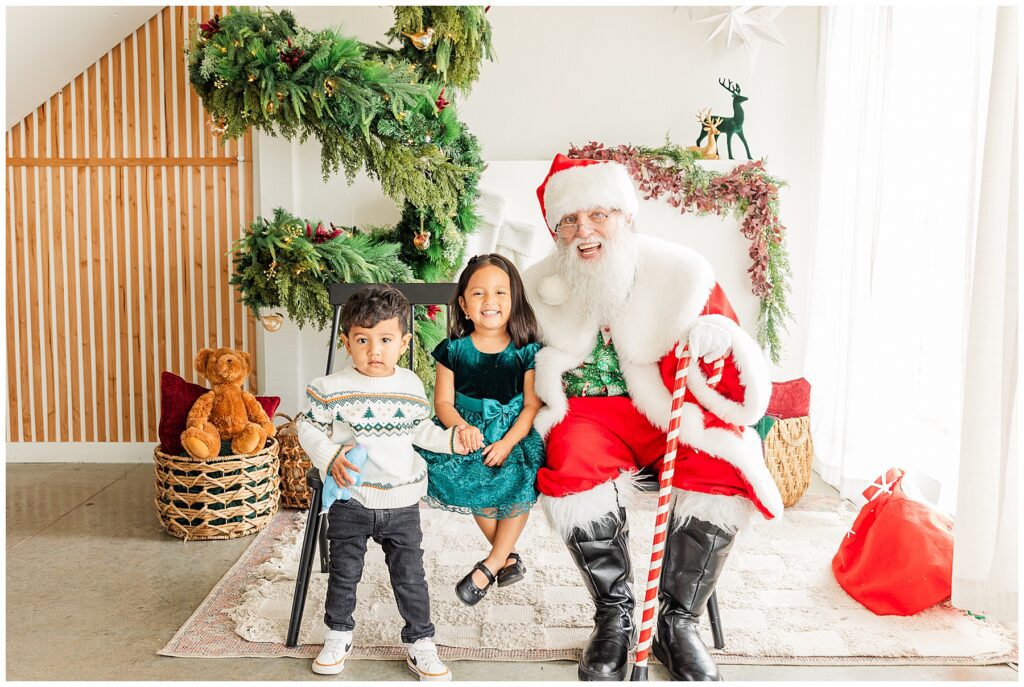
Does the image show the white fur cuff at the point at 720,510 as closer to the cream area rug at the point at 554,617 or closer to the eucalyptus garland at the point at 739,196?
the cream area rug at the point at 554,617

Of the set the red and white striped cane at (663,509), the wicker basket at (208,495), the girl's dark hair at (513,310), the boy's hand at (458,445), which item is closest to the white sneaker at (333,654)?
the boy's hand at (458,445)

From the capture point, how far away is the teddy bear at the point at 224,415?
304 centimetres

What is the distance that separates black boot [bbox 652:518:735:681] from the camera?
2.04m

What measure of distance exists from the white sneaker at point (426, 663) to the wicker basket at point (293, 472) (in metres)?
1.52

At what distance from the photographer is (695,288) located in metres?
2.16

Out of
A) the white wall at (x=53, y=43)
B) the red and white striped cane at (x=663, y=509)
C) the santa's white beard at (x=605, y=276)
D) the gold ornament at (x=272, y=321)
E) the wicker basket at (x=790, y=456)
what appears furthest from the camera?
the gold ornament at (x=272, y=321)

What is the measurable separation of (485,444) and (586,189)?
0.72 meters

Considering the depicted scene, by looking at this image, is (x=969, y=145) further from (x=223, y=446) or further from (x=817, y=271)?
(x=223, y=446)

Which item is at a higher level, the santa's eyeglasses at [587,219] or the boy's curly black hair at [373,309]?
the santa's eyeglasses at [587,219]

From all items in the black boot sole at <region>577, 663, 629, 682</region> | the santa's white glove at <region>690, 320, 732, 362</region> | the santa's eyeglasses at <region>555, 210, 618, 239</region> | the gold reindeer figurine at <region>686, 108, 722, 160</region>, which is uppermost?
the gold reindeer figurine at <region>686, 108, 722, 160</region>

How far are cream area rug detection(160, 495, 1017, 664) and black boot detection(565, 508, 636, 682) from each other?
15 cm

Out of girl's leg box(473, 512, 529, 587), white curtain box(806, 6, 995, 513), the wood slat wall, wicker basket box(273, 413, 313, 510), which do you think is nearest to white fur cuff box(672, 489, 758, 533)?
girl's leg box(473, 512, 529, 587)

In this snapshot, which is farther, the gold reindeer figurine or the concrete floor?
the gold reindeer figurine

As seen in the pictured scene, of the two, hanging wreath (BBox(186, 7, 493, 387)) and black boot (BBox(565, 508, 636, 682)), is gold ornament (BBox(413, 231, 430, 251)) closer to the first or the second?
hanging wreath (BBox(186, 7, 493, 387))
